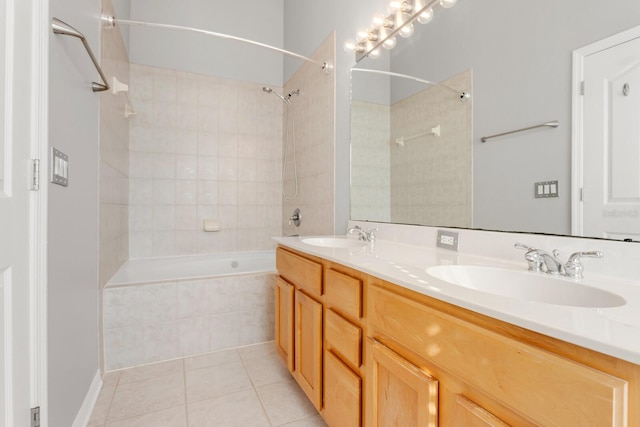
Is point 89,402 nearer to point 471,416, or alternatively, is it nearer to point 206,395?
point 206,395

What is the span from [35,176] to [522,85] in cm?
166

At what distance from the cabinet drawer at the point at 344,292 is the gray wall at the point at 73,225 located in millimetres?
1001

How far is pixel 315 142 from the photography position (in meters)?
2.59

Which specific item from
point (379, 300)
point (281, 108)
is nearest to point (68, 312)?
point (379, 300)

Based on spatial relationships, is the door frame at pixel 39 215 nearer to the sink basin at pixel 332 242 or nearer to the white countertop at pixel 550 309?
the white countertop at pixel 550 309

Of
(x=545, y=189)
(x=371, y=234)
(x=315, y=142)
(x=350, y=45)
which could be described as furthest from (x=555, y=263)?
(x=315, y=142)

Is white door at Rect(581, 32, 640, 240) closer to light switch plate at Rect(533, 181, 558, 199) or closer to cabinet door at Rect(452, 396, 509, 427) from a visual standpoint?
light switch plate at Rect(533, 181, 558, 199)

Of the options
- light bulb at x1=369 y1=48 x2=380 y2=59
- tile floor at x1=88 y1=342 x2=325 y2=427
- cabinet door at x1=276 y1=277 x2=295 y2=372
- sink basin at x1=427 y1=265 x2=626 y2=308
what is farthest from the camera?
light bulb at x1=369 y1=48 x2=380 y2=59

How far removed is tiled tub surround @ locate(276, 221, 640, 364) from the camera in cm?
46

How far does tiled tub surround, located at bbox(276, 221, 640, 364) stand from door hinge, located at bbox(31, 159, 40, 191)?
99 centimetres

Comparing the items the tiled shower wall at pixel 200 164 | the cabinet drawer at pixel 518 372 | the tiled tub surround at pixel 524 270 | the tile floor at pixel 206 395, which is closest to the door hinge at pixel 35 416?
the tile floor at pixel 206 395

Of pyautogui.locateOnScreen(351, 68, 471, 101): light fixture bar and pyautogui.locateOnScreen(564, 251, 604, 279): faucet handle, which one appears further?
pyautogui.locateOnScreen(351, 68, 471, 101): light fixture bar

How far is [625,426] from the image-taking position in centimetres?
41

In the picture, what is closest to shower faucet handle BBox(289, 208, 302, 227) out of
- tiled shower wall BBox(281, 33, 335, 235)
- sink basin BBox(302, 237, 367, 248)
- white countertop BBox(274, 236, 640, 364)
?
tiled shower wall BBox(281, 33, 335, 235)
